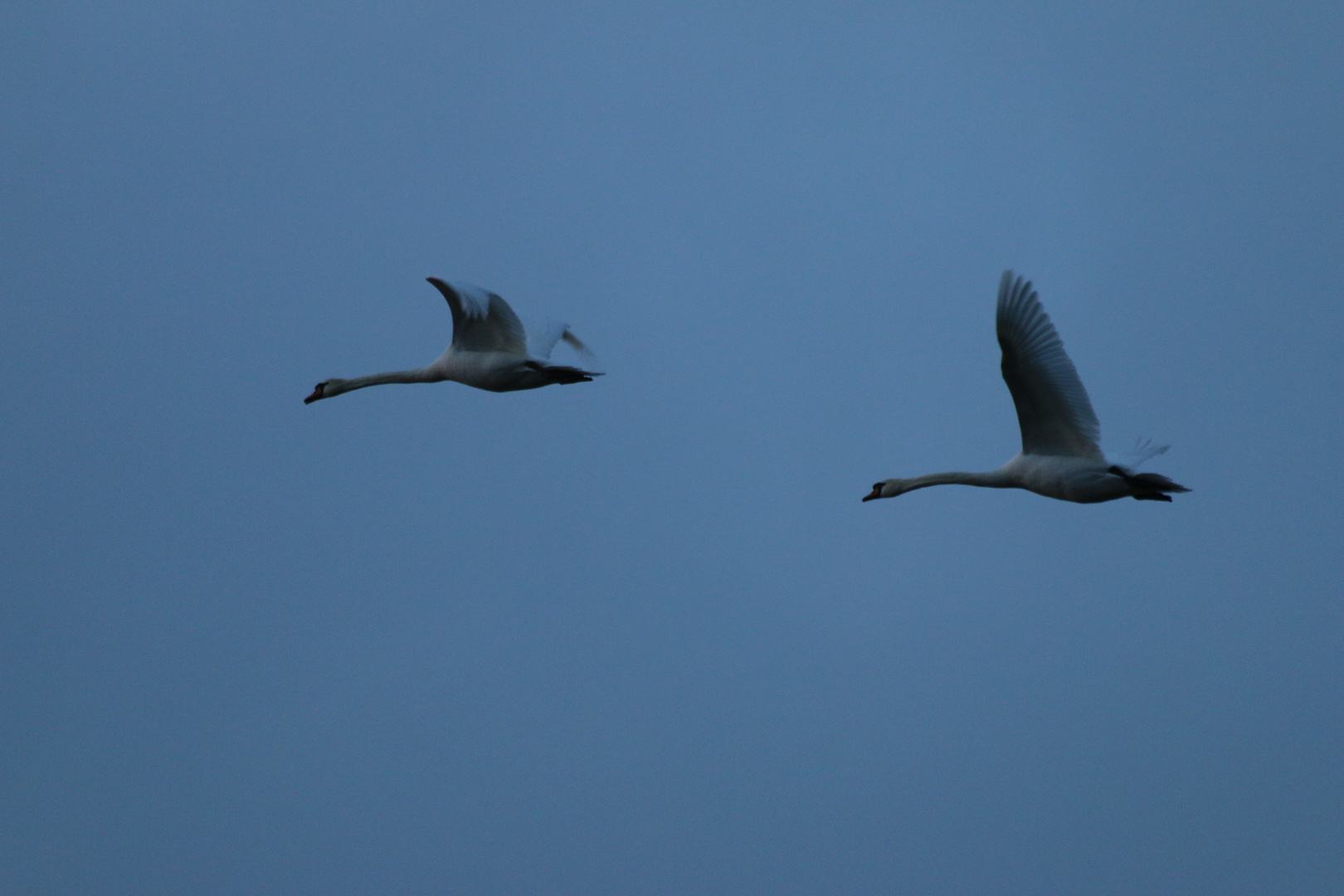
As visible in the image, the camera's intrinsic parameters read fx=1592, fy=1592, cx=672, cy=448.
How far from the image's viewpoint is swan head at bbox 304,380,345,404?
A: 80.7ft

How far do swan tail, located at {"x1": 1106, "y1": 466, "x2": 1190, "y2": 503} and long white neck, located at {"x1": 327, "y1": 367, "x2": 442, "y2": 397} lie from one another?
31.5ft

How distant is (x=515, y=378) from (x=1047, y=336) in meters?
7.52

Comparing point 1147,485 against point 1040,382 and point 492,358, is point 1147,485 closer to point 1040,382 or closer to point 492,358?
point 1040,382

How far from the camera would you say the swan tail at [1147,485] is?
18.7 m

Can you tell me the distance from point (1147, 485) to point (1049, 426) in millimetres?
1351

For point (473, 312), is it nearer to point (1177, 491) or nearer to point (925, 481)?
point (925, 481)

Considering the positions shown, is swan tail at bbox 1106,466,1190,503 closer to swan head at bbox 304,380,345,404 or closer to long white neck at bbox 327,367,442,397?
long white neck at bbox 327,367,442,397

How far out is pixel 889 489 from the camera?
21.4 meters

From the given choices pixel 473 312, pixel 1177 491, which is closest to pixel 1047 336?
pixel 1177 491

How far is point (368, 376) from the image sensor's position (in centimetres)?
2419

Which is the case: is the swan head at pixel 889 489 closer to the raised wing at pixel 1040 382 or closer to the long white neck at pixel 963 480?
the long white neck at pixel 963 480

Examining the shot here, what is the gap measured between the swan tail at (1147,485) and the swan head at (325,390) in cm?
1183

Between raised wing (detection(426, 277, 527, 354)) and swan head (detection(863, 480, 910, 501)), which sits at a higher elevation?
raised wing (detection(426, 277, 527, 354))

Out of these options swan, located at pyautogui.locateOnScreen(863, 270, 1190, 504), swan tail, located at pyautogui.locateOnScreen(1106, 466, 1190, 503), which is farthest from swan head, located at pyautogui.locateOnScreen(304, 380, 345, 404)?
swan tail, located at pyautogui.locateOnScreen(1106, 466, 1190, 503)
